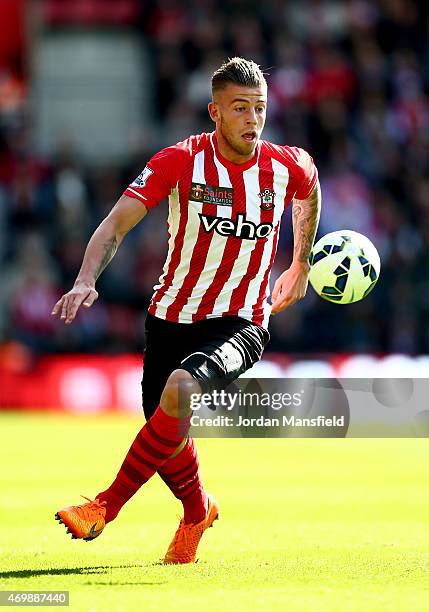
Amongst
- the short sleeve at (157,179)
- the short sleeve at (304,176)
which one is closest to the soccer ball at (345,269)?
the short sleeve at (304,176)

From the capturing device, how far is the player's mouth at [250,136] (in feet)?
21.0

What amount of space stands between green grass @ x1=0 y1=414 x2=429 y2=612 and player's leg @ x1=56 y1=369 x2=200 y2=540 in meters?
0.23

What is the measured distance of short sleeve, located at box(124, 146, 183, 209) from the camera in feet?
20.4

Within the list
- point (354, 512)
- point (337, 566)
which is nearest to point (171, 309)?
point (337, 566)

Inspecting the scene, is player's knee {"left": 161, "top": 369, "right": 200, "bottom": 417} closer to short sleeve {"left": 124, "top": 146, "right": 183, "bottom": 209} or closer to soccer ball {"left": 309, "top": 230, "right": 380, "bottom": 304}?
short sleeve {"left": 124, "top": 146, "right": 183, "bottom": 209}

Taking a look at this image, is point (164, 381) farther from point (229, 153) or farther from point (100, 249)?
point (229, 153)

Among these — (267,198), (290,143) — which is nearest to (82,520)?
(267,198)

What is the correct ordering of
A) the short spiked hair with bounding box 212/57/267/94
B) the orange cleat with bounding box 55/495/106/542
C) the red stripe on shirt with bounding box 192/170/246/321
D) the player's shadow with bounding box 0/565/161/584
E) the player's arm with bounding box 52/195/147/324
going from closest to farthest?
the player's arm with bounding box 52/195/147/324 → the player's shadow with bounding box 0/565/161/584 → the orange cleat with bounding box 55/495/106/542 → the short spiked hair with bounding box 212/57/267/94 → the red stripe on shirt with bounding box 192/170/246/321

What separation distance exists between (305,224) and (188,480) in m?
1.49

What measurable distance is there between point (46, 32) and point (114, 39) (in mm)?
1158

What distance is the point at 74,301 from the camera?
18.4 ft

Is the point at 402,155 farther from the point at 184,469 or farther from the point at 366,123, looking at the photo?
the point at 184,469

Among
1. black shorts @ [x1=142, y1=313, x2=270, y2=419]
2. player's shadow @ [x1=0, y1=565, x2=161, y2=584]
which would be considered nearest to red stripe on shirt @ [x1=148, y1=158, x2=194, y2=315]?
black shorts @ [x1=142, y1=313, x2=270, y2=419]

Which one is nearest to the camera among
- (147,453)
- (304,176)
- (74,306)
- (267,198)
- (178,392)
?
(74,306)
